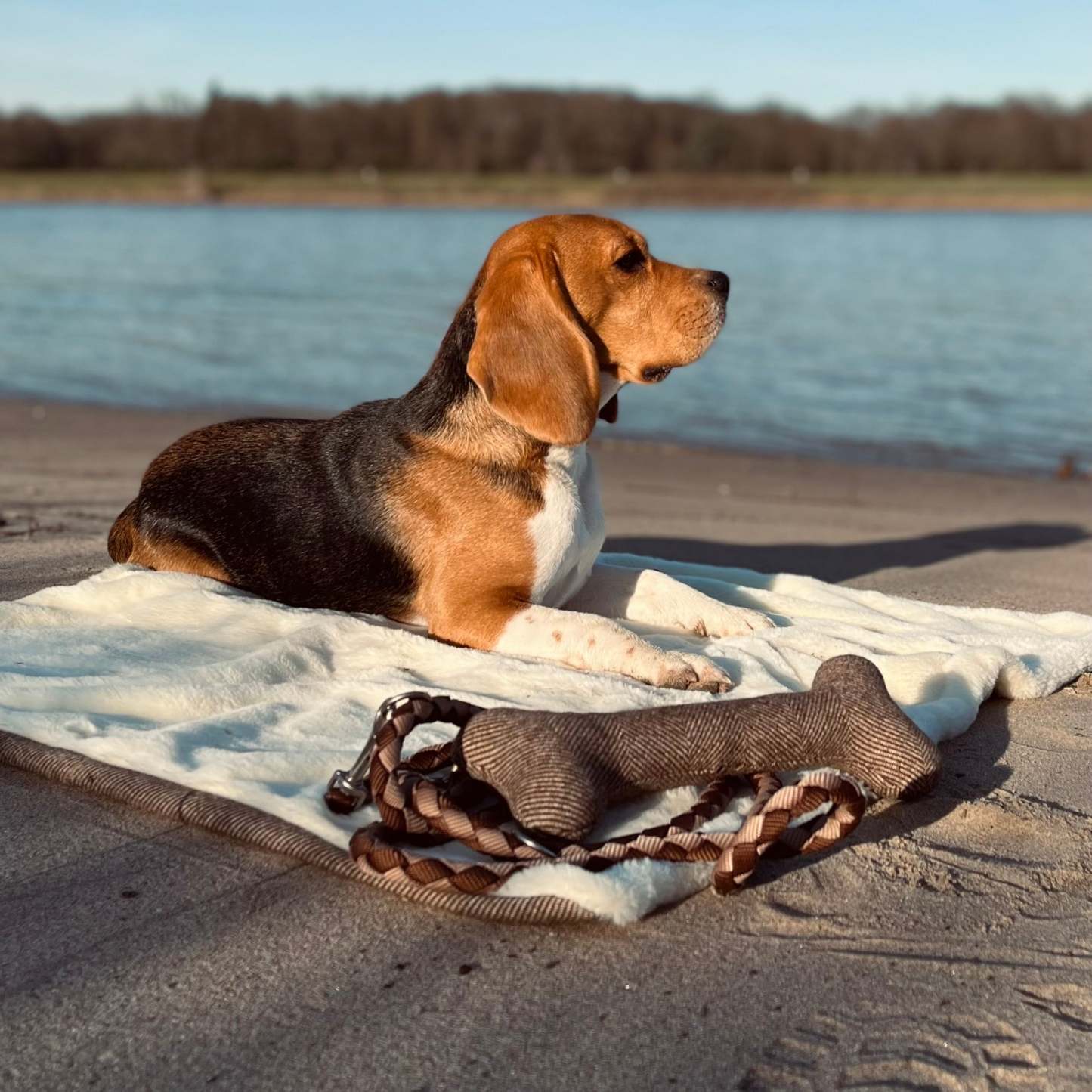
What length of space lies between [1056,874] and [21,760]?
9.07 feet

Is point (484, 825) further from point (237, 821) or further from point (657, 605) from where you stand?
point (657, 605)

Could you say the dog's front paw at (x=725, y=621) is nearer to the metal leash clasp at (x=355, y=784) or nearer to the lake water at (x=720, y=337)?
the metal leash clasp at (x=355, y=784)

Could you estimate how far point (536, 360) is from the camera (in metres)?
4.88

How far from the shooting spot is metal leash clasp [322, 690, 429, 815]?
353cm

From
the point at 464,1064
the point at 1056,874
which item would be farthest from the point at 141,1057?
the point at 1056,874

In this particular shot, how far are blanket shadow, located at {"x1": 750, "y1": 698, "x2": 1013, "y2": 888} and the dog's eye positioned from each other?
2.01 meters

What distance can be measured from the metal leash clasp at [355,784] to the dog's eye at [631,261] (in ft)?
7.23

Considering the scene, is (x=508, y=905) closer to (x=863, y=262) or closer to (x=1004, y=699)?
(x=1004, y=699)

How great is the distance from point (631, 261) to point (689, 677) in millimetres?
1639

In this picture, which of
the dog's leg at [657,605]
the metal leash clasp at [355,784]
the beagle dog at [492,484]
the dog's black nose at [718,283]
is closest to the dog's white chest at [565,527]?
the beagle dog at [492,484]

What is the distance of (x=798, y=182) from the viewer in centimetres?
9781

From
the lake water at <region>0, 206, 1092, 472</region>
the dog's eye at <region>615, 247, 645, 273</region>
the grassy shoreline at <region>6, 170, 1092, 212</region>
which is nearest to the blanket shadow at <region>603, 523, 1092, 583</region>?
the dog's eye at <region>615, 247, 645, 273</region>

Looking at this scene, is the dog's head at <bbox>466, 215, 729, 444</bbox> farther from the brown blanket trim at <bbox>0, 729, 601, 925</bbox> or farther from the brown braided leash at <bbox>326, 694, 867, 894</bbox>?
the brown blanket trim at <bbox>0, 729, 601, 925</bbox>

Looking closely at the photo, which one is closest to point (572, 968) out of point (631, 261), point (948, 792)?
point (948, 792)
